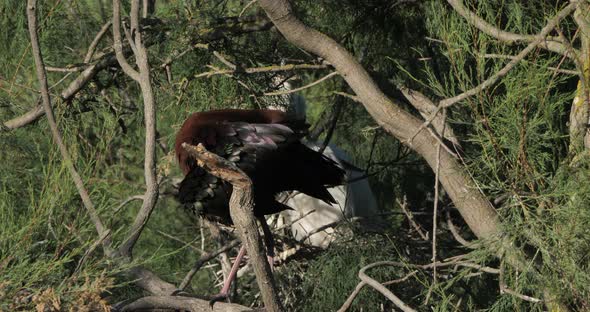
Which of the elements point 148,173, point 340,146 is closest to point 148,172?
point 148,173

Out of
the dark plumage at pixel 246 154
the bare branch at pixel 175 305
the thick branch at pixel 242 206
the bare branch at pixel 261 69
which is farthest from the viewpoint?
the bare branch at pixel 261 69

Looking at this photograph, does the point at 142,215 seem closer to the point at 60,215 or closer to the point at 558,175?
the point at 60,215

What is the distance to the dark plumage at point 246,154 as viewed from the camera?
3357 mm

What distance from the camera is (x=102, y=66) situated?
408 cm

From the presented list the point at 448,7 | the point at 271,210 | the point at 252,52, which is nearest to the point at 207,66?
the point at 252,52

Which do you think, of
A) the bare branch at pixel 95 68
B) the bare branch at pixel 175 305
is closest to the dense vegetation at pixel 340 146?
the bare branch at pixel 95 68

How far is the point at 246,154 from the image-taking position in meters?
3.36

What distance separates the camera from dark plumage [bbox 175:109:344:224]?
336cm

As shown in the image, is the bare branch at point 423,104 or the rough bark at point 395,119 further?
the bare branch at point 423,104

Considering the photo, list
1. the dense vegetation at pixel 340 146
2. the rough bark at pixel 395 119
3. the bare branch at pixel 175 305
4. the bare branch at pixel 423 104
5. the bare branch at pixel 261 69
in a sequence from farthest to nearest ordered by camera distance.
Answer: the bare branch at pixel 261 69
the bare branch at pixel 423 104
the rough bark at pixel 395 119
the bare branch at pixel 175 305
the dense vegetation at pixel 340 146

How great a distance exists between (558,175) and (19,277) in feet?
5.21

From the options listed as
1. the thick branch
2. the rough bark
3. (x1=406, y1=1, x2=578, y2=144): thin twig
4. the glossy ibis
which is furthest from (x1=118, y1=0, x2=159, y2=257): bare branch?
(x1=406, y1=1, x2=578, y2=144): thin twig

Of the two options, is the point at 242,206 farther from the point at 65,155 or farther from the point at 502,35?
the point at 502,35

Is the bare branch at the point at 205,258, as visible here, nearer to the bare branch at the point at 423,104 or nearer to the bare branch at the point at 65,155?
the bare branch at the point at 65,155
